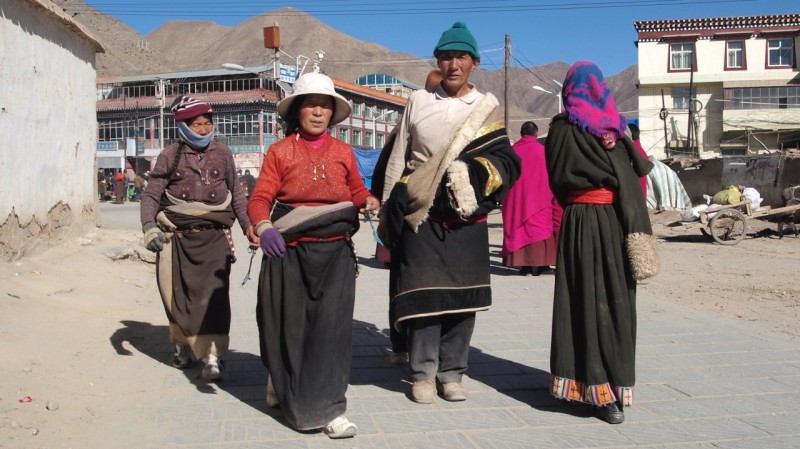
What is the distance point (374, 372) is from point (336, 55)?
190 metres

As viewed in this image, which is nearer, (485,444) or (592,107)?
(485,444)

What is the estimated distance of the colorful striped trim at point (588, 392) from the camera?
4.27 m

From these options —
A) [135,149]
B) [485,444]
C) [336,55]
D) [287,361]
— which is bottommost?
[485,444]

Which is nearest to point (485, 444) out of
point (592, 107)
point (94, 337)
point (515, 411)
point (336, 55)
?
point (515, 411)

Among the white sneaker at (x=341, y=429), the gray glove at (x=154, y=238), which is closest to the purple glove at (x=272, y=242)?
the white sneaker at (x=341, y=429)

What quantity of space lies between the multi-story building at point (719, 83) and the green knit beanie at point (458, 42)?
145 feet

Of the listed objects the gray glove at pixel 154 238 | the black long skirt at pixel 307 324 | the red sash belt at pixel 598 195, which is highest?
the red sash belt at pixel 598 195

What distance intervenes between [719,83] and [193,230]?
47720 millimetres

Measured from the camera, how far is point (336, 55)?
626 ft

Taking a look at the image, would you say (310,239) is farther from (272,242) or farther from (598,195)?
(598,195)

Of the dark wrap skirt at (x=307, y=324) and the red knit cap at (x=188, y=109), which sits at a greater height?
the red knit cap at (x=188, y=109)

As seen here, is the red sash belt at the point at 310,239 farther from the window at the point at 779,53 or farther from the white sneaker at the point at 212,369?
the window at the point at 779,53

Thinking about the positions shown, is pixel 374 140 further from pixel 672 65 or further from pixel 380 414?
pixel 380 414

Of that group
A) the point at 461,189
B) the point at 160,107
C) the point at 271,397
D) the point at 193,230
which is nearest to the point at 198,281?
the point at 193,230
